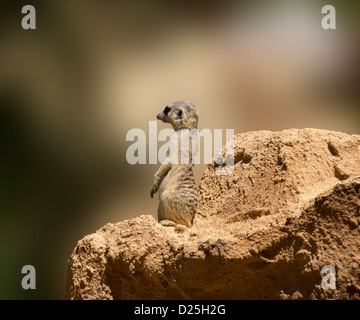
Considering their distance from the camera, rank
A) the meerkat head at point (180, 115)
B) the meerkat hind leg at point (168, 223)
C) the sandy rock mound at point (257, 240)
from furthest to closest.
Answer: the meerkat head at point (180, 115) → the meerkat hind leg at point (168, 223) → the sandy rock mound at point (257, 240)

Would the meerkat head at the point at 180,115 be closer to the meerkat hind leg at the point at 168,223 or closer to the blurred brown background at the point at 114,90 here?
the blurred brown background at the point at 114,90

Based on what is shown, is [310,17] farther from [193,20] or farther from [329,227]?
[329,227]

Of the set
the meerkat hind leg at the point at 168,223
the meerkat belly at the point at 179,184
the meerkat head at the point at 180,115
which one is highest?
the meerkat head at the point at 180,115

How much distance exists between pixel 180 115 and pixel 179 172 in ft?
1.22

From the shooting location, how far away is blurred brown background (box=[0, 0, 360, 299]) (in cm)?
360

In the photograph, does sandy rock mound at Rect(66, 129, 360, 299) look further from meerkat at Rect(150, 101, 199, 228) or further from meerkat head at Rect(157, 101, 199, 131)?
meerkat head at Rect(157, 101, 199, 131)

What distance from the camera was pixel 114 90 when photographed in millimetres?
3824

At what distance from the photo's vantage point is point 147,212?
3.65m

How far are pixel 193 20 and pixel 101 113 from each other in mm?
891

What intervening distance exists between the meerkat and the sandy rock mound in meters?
0.16

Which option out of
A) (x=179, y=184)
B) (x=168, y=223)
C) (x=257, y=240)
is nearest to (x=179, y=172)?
(x=179, y=184)

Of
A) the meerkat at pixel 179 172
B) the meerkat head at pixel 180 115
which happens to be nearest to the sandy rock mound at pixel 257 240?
the meerkat at pixel 179 172

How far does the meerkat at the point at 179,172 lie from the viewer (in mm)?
3227

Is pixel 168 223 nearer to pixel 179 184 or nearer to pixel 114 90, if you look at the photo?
pixel 179 184
